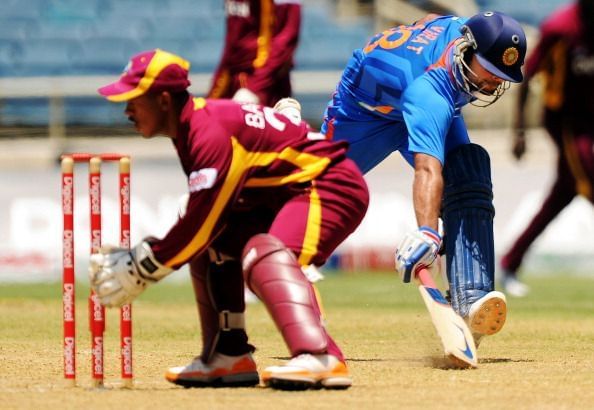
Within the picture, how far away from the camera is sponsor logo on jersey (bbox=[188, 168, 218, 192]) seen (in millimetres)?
5621

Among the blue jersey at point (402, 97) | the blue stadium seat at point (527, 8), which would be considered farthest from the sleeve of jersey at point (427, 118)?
the blue stadium seat at point (527, 8)

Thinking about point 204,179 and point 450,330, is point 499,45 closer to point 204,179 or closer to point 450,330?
point 450,330

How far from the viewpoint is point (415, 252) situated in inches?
268

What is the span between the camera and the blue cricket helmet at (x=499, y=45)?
23.4 ft

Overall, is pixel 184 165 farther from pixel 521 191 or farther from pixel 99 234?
pixel 521 191

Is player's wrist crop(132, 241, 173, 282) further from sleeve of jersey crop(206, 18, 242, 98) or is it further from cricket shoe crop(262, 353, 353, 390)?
sleeve of jersey crop(206, 18, 242, 98)

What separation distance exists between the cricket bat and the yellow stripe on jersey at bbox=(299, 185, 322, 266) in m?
1.09

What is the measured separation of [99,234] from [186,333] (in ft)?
11.3

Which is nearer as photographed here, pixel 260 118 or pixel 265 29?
pixel 260 118

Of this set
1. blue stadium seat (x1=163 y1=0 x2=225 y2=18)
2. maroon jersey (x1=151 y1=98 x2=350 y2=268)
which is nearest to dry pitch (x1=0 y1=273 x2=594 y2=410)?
maroon jersey (x1=151 y1=98 x2=350 y2=268)

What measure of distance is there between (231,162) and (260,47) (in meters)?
5.78

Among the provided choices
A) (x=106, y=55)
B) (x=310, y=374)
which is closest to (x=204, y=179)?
(x=310, y=374)

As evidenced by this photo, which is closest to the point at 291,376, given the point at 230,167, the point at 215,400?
the point at 215,400

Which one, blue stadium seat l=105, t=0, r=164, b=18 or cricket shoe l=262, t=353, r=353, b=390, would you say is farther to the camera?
blue stadium seat l=105, t=0, r=164, b=18
